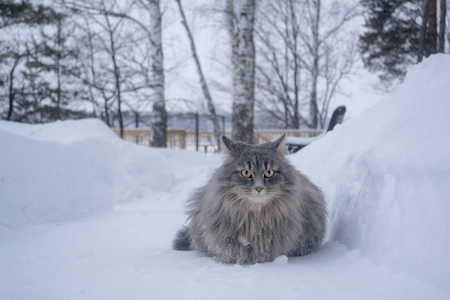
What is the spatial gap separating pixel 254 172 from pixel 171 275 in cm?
84

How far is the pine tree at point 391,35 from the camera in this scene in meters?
8.30

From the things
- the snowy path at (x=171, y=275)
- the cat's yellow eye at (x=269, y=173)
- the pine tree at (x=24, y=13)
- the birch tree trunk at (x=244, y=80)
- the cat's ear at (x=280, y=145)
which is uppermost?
the pine tree at (x=24, y=13)

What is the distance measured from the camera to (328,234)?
292cm

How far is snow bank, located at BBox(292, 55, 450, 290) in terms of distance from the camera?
1597mm

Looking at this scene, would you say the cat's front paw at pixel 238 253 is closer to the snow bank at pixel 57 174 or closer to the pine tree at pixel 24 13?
the snow bank at pixel 57 174

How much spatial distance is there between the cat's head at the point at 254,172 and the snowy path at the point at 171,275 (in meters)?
0.47

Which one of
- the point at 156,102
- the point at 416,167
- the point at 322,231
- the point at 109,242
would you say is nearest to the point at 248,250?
the point at 322,231

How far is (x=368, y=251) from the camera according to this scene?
6.86ft

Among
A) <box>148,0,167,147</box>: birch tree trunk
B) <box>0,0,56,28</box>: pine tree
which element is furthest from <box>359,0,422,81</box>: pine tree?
<box>0,0,56,28</box>: pine tree

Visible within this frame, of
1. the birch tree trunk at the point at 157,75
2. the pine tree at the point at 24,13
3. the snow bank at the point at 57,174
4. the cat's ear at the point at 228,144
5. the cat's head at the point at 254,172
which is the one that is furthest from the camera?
the pine tree at the point at 24,13

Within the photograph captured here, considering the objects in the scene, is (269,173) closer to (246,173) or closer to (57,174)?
(246,173)

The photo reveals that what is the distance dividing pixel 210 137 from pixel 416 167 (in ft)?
44.7

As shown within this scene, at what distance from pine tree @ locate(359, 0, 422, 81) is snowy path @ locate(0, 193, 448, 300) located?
7137mm

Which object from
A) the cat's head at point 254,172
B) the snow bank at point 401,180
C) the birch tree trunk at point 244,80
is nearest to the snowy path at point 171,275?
the snow bank at point 401,180
